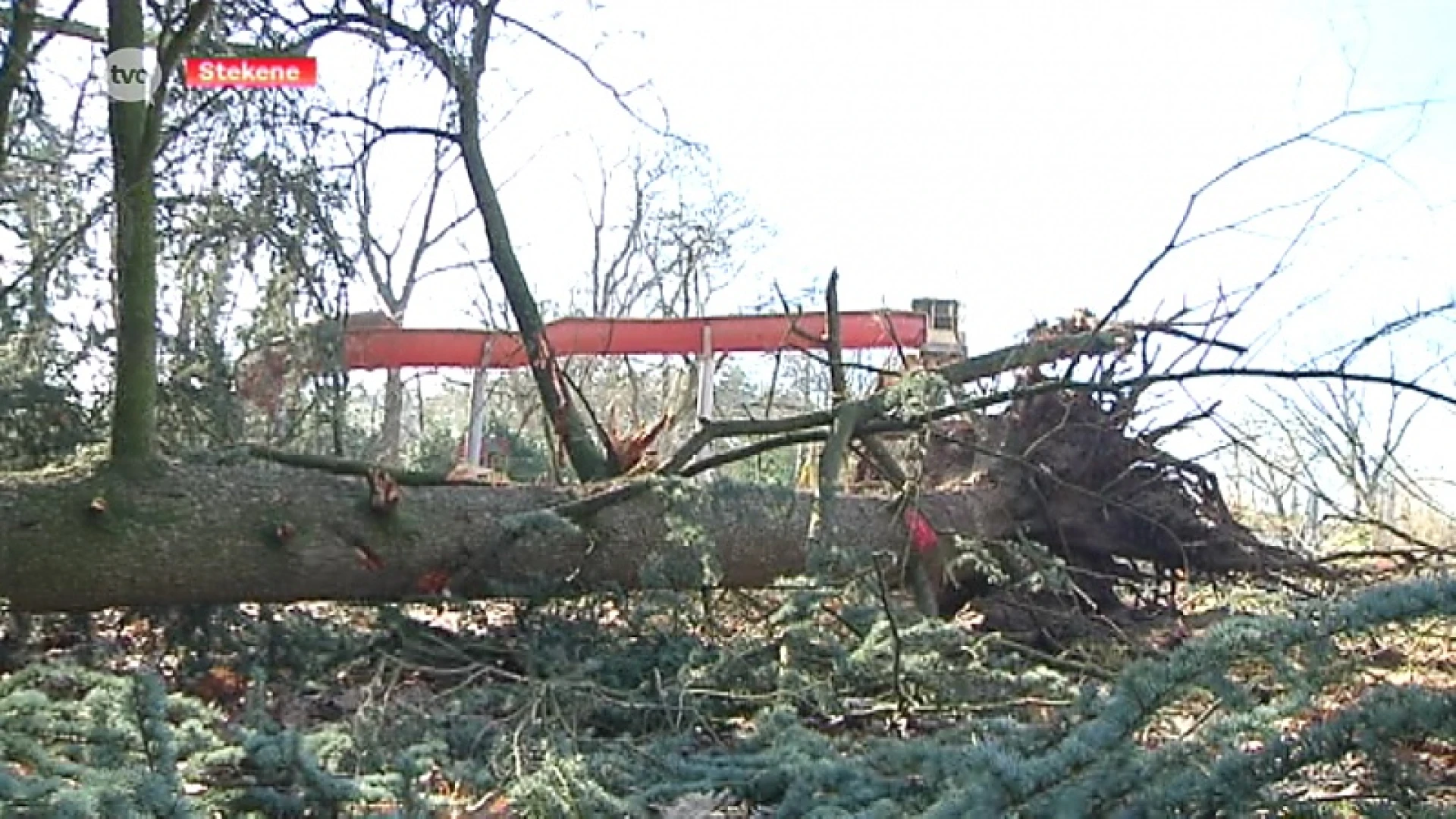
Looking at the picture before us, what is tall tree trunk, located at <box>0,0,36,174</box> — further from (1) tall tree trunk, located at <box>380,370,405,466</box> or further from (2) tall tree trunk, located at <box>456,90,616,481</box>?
(1) tall tree trunk, located at <box>380,370,405,466</box>

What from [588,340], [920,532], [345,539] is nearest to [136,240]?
[345,539]

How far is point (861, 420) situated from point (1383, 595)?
276cm

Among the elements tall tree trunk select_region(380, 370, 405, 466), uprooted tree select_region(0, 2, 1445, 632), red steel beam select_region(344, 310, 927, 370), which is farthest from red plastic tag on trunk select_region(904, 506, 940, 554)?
tall tree trunk select_region(380, 370, 405, 466)

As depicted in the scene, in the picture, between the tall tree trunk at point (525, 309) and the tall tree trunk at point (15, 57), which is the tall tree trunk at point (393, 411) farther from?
the tall tree trunk at point (15, 57)

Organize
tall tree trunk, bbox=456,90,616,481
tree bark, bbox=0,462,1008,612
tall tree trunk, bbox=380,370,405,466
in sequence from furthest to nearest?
tall tree trunk, bbox=380,370,405,466 < tall tree trunk, bbox=456,90,616,481 < tree bark, bbox=0,462,1008,612

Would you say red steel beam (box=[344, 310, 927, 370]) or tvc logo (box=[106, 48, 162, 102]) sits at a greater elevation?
tvc logo (box=[106, 48, 162, 102])

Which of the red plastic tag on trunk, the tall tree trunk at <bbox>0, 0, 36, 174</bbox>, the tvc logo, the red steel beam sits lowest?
the red plastic tag on trunk

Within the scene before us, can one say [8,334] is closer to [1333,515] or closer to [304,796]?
[304,796]

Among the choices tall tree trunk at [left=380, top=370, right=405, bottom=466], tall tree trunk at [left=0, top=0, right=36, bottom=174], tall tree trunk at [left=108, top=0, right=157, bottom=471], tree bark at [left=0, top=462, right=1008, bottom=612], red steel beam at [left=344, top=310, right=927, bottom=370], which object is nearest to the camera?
tree bark at [left=0, top=462, right=1008, bottom=612]

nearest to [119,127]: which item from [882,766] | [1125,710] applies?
[882,766]

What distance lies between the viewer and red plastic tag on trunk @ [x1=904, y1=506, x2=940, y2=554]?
396 centimetres

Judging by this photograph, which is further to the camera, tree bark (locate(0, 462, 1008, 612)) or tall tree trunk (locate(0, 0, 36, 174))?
tall tree trunk (locate(0, 0, 36, 174))

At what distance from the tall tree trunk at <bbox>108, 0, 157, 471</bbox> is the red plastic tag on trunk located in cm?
226

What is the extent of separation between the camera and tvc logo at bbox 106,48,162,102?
10.5 feet
